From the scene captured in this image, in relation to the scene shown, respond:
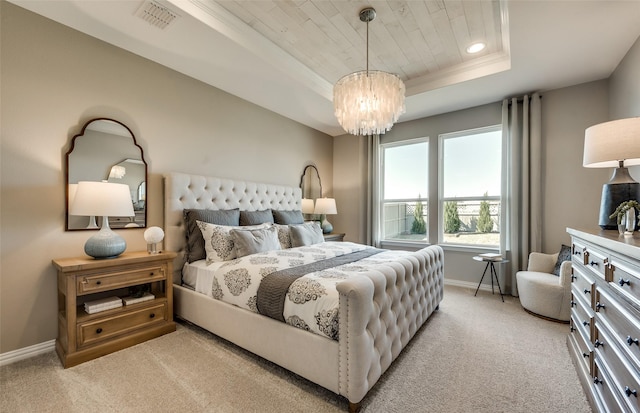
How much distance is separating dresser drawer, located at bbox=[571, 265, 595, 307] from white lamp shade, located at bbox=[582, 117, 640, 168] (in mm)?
786

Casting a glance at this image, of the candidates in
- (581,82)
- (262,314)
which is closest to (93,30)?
(262,314)

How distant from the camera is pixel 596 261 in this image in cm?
155

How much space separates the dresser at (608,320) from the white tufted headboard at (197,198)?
3320 millimetres

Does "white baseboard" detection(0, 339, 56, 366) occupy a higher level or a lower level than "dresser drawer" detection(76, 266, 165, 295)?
lower

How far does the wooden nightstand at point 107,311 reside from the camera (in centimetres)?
200

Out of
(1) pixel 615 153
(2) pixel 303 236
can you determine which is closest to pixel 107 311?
(2) pixel 303 236

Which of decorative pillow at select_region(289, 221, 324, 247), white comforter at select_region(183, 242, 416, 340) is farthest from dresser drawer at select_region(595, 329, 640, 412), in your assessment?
decorative pillow at select_region(289, 221, 324, 247)

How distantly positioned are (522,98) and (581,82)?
0.58 metres

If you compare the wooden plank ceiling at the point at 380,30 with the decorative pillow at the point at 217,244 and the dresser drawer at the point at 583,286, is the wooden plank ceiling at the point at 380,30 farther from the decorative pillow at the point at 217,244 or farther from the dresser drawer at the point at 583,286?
the dresser drawer at the point at 583,286

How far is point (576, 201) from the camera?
3.33m

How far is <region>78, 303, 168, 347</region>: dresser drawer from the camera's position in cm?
206

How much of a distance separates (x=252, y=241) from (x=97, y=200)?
1277 mm

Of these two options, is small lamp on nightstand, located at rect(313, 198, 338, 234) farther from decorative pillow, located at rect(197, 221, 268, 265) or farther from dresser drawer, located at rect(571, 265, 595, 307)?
dresser drawer, located at rect(571, 265, 595, 307)

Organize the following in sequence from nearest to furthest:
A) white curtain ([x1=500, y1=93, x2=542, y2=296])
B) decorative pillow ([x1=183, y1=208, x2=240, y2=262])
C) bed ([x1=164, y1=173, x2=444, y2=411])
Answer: bed ([x1=164, y1=173, x2=444, y2=411])
decorative pillow ([x1=183, y1=208, x2=240, y2=262])
white curtain ([x1=500, y1=93, x2=542, y2=296])
